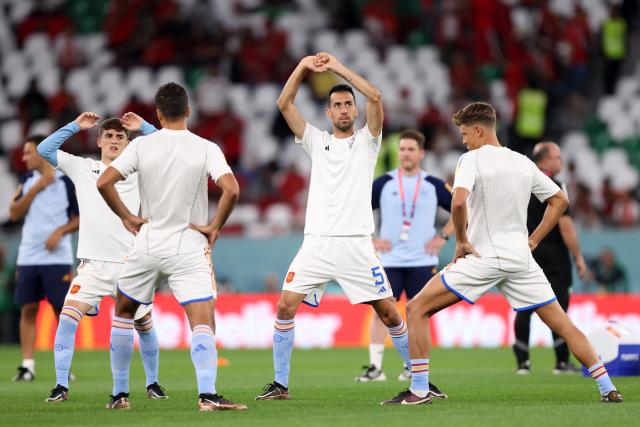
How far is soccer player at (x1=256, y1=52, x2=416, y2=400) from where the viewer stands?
33.8 ft

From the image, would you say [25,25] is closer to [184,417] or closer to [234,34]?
[234,34]

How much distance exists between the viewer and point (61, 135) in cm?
1073

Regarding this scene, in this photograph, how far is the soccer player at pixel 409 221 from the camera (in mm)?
13727

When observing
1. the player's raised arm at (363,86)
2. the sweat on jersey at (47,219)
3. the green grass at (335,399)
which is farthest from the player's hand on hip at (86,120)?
the sweat on jersey at (47,219)

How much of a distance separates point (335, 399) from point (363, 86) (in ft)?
9.25

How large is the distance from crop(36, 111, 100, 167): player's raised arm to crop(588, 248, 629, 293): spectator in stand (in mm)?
13259

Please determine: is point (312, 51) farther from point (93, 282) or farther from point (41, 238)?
point (93, 282)

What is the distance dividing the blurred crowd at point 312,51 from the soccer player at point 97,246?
42.0 ft

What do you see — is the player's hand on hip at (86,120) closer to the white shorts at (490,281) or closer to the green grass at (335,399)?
the green grass at (335,399)

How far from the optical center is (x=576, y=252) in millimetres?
14203

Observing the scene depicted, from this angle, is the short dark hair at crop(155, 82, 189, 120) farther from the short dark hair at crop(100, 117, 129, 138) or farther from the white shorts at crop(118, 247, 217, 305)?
the short dark hair at crop(100, 117, 129, 138)

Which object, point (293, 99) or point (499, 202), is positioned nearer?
point (499, 202)

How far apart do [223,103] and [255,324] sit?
7.39 metres

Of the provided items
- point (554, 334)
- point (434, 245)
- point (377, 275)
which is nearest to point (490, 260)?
point (377, 275)
